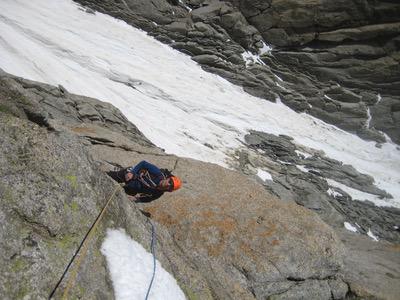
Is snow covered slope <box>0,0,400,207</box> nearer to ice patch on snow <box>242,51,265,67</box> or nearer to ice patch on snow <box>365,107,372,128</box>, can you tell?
ice patch on snow <box>365,107,372,128</box>

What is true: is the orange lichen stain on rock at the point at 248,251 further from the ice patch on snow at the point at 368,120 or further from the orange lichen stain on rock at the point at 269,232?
the ice patch on snow at the point at 368,120

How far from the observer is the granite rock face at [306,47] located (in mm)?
35594

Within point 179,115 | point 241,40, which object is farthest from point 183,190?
point 241,40

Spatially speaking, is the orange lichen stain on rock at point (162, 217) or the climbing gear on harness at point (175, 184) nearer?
the orange lichen stain on rock at point (162, 217)

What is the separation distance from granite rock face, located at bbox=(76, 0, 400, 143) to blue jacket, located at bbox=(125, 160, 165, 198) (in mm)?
27198

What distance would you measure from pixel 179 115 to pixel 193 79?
7.89 m

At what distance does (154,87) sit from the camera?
27312mm

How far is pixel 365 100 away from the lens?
120ft

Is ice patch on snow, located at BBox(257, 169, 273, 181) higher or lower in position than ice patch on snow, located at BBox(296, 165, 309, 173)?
higher

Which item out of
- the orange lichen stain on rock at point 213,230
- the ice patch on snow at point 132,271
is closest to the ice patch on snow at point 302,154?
the orange lichen stain on rock at point 213,230

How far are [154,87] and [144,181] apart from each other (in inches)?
771

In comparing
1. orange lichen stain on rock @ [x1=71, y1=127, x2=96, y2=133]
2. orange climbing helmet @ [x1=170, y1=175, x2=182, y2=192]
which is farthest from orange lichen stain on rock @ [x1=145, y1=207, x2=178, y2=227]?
orange lichen stain on rock @ [x1=71, y1=127, x2=96, y2=133]

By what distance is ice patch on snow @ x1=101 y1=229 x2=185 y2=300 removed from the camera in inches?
188

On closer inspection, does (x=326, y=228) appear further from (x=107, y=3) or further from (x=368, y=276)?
(x=107, y=3)
